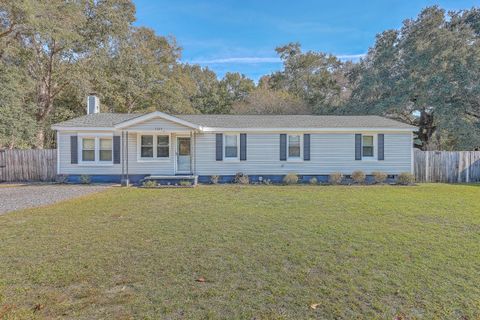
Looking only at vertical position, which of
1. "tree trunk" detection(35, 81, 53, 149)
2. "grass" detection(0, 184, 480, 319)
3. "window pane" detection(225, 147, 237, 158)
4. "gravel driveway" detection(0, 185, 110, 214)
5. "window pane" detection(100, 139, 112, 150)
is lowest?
"grass" detection(0, 184, 480, 319)

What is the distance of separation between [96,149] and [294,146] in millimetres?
9909

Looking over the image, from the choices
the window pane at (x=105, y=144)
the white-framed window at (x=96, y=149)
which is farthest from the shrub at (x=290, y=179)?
the window pane at (x=105, y=144)

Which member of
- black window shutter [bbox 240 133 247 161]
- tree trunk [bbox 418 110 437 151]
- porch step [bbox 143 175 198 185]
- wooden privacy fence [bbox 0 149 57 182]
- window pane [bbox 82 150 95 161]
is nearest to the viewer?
porch step [bbox 143 175 198 185]

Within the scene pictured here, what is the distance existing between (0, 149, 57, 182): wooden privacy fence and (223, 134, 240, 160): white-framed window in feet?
29.0

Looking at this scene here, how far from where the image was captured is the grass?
3.00 metres

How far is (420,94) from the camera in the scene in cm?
2150

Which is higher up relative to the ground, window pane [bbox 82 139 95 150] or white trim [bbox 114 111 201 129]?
white trim [bbox 114 111 201 129]

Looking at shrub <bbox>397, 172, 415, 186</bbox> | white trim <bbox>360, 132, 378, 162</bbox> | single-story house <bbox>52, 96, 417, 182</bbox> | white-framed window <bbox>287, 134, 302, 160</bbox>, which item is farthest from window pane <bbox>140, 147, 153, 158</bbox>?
shrub <bbox>397, 172, 415, 186</bbox>

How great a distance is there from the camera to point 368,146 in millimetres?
15047

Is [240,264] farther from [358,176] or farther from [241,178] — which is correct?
[358,176]

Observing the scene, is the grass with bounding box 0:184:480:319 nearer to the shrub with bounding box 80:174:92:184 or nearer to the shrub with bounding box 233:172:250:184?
the shrub with bounding box 233:172:250:184

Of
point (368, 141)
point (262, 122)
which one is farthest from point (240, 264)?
point (368, 141)

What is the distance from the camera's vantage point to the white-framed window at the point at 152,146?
47.9 ft

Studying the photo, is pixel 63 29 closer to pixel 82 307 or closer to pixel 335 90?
pixel 82 307
